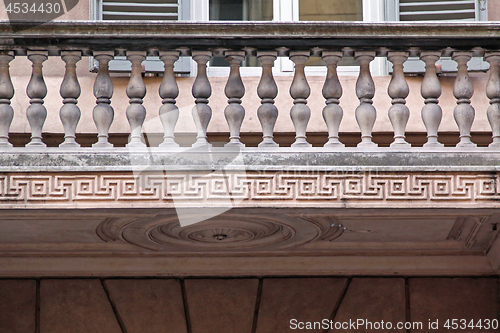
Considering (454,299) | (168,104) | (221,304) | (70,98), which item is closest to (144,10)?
(70,98)

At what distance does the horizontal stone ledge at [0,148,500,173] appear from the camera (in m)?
4.80

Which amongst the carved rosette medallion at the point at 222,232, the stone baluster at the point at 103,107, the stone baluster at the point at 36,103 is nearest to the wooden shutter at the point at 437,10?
the carved rosette medallion at the point at 222,232

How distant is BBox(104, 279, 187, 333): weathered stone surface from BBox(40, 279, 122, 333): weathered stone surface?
111mm

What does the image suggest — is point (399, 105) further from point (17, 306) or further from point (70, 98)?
point (17, 306)

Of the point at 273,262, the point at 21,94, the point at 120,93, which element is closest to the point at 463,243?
the point at 273,262

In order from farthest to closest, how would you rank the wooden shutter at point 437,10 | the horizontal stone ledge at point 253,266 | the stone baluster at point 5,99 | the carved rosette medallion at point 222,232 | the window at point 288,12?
the wooden shutter at point 437,10 → the window at point 288,12 → the horizontal stone ledge at point 253,266 → the carved rosette medallion at point 222,232 → the stone baluster at point 5,99

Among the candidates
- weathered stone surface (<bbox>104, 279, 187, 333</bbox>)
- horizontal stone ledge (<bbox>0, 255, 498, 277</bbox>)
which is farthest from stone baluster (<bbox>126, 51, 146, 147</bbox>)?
weathered stone surface (<bbox>104, 279, 187, 333</bbox>)

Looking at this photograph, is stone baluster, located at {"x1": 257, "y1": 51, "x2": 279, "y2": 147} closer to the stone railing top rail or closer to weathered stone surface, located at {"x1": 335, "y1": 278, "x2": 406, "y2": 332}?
the stone railing top rail

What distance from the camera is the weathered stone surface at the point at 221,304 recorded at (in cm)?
643

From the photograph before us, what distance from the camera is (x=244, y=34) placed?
4.97m

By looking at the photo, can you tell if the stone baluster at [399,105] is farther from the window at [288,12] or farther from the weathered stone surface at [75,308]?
the weathered stone surface at [75,308]

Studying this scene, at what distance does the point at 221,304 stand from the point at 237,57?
2.52 metres

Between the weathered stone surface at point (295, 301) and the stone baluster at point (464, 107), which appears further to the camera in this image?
the weathered stone surface at point (295, 301)

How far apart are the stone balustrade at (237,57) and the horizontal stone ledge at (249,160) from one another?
0.33 ft
